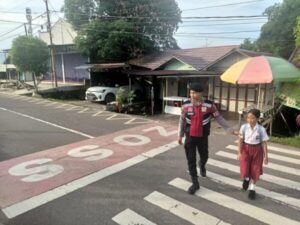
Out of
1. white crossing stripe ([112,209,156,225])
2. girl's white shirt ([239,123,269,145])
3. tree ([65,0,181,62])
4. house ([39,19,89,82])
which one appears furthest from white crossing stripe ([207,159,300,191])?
house ([39,19,89,82])

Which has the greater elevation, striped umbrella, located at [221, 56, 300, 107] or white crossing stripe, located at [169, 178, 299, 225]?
striped umbrella, located at [221, 56, 300, 107]

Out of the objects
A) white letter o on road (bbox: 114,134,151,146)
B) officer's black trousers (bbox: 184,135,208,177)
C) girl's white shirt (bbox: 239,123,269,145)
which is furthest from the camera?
white letter o on road (bbox: 114,134,151,146)

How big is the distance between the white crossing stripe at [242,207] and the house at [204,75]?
778cm

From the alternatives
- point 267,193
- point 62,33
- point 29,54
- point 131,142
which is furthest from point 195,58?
point 62,33

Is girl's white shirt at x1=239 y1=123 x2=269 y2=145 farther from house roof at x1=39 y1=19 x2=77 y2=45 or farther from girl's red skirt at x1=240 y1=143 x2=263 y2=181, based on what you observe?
house roof at x1=39 y1=19 x2=77 y2=45

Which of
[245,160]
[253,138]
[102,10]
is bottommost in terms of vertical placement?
[245,160]

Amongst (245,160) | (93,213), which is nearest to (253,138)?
(245,160)

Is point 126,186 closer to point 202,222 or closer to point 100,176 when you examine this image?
point 100,176

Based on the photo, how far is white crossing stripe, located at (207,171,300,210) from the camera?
4469 mm

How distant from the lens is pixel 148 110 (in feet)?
51.8

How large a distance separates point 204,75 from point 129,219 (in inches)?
401

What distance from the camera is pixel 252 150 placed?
14.8 ft

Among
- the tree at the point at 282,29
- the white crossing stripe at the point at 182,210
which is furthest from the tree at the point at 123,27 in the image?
the white crossing stripe at the point at 182,210

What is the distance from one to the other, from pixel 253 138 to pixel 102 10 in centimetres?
1982
